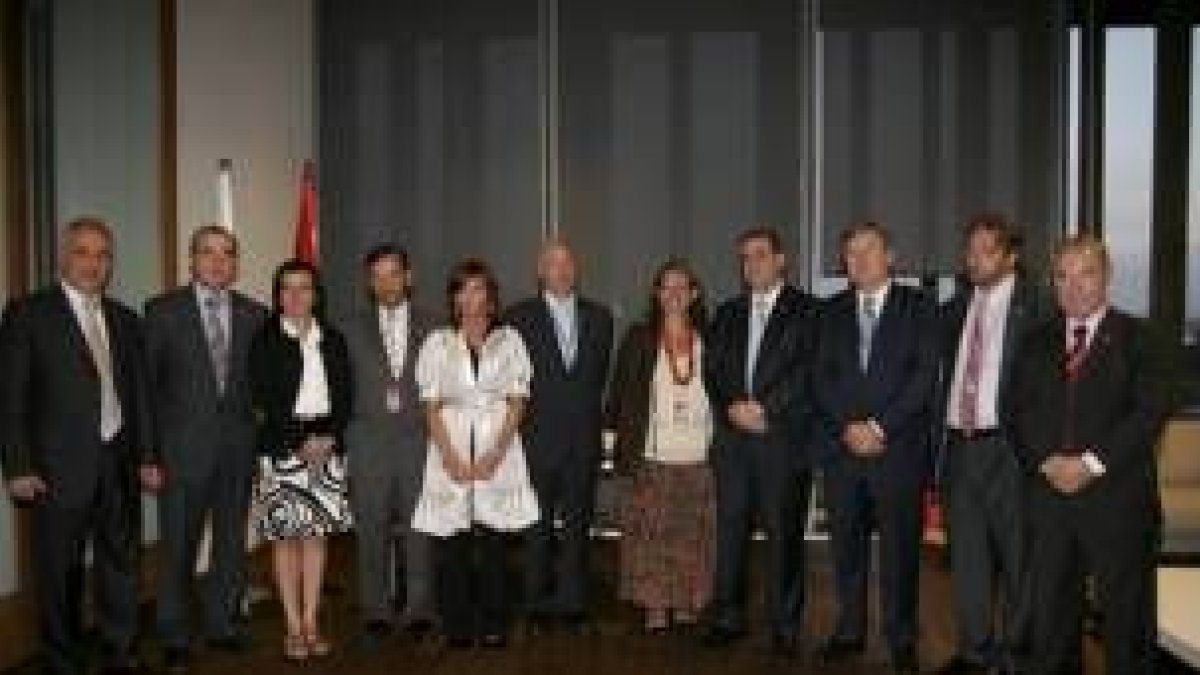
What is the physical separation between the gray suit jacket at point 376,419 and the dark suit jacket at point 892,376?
5.17ft

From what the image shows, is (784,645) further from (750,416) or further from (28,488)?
(28,488)

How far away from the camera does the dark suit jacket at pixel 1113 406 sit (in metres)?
4.82

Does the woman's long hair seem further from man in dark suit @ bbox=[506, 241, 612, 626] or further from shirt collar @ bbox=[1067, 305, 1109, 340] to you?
shirt collar @ bbox=[1067, 305, 1109, 340]

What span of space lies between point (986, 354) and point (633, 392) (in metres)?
1.46

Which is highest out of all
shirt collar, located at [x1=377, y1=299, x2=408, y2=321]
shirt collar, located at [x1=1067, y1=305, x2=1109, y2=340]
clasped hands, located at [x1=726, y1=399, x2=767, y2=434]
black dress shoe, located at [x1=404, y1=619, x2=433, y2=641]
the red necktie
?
shirt collar, located at [x1=377, y1=299, x2=408, y2=321]

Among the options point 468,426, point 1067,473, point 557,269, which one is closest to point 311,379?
point 468,426

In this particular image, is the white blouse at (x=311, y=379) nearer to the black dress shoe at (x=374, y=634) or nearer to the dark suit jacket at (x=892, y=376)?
the black dress shoe at (x=374, y=634)

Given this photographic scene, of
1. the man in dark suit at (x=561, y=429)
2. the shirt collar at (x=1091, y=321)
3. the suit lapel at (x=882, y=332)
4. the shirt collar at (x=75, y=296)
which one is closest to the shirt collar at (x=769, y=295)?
the suit lapel at (x=882, y=332)

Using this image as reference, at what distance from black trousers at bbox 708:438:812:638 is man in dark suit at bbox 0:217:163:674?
7.40ft

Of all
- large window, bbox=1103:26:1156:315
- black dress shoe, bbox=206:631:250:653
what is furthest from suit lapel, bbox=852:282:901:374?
large window, bbox=1103:26:1156:315

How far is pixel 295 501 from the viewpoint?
237 inches

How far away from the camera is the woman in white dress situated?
6172 millimetres

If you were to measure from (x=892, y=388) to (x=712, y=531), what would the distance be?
107cm

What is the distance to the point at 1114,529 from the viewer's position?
4816 millimetres
